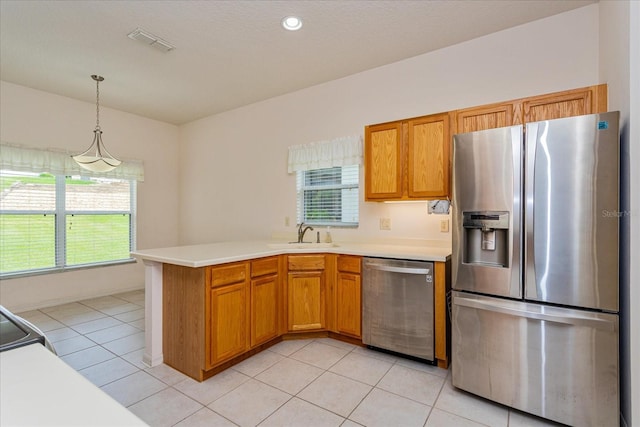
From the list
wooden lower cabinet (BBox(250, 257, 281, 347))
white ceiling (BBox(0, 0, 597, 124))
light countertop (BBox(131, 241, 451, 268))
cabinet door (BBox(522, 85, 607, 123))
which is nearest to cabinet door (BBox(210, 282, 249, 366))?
wooden lower cabinet (BBox(250, 257, 281, 347))

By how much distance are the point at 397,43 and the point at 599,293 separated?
2434 mm

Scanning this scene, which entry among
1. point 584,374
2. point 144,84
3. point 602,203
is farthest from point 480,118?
point 144,84

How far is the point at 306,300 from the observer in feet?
9.69

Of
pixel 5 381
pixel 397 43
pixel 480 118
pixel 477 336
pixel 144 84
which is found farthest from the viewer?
pixel 144 84

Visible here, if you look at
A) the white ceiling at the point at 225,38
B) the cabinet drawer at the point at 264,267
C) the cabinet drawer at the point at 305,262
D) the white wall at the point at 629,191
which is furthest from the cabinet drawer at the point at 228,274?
the white wall at the point at 629,191

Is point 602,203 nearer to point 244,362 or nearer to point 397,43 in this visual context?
point 397,43

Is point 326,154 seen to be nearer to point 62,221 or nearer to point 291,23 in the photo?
point 291,23

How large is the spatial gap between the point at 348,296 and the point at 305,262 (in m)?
0.51

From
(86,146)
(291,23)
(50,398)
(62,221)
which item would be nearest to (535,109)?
(291,23)

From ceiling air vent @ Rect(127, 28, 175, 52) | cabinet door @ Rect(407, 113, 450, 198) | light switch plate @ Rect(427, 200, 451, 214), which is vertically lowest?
light switch plate @ Rect(427, 200, 451, 214)

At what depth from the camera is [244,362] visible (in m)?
2.57

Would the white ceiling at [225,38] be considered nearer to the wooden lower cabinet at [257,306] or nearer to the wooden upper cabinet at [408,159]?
the wooden upper cabinet at [408,159]

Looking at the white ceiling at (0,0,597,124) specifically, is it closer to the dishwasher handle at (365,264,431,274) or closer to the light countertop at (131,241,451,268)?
the light countertop at (131,241,451,268)

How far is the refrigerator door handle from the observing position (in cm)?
167
